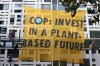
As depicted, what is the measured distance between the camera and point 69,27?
21344mm

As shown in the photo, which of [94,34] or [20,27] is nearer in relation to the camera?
[20,27]

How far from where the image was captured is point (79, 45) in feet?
70.0

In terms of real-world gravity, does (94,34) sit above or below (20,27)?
below

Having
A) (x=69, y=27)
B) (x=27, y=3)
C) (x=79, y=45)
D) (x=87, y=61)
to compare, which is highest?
(x=27, y=3)

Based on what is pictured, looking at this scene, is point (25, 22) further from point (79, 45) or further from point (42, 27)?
point (79, 45)

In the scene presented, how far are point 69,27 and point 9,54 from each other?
514 centimetres

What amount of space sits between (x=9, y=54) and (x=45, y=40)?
10.4 ft

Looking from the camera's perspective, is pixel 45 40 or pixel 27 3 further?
pixel 27 3

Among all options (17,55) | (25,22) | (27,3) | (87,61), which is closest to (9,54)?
(17,55)

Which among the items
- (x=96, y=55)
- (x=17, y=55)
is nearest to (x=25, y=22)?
(x=17, y=55)

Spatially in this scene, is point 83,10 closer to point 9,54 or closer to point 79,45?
point 79,45

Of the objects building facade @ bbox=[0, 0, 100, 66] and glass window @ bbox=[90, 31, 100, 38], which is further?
glass window @ bbox=[90, 31, 100, 38]

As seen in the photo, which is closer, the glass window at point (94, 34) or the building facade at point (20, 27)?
the building facade at point (20, 27)

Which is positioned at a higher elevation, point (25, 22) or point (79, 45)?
point (25, 22)
